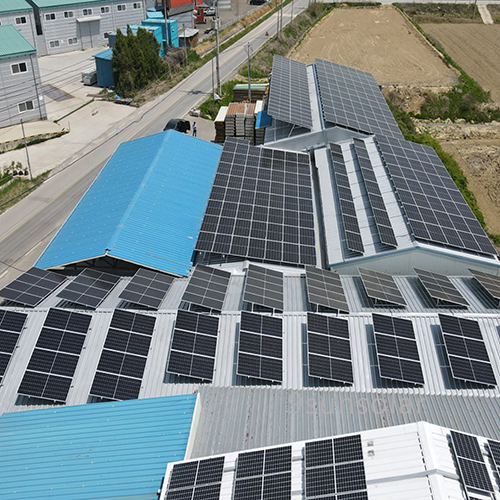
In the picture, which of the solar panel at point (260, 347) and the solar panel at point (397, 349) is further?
the solar panel at point (260, 347)

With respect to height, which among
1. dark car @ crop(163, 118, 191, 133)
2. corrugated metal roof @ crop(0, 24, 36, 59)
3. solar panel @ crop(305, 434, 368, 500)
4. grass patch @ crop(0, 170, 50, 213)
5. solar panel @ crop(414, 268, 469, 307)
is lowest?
grass patch @ crop(0, 170, 50, 213)

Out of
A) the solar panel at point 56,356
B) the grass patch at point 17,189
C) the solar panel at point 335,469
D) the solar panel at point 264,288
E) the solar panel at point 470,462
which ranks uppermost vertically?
the solar panel at point 470,462

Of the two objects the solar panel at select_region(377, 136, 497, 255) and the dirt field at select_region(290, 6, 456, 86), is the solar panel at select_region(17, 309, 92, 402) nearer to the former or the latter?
the solar panel at select_region(377, 136, 497, 255)

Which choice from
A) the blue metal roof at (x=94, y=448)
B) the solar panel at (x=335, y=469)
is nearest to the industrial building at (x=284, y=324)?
the solar panel at (x=335, y=469)

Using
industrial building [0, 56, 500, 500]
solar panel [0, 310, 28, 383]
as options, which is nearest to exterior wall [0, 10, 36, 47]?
industrial building [0, 56, 500, 500]

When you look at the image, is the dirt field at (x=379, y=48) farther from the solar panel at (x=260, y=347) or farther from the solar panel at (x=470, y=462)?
the solar panel at (x=470, y=462)

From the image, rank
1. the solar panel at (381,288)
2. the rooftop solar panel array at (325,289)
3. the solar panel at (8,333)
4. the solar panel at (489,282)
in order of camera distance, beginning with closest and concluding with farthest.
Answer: the solar panel at (8,333) → the rooftop solar panel array at (325,289) → the solar panel at (381,288) → the solar panel at (489,282)

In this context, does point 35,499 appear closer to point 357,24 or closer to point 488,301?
point 488,301
